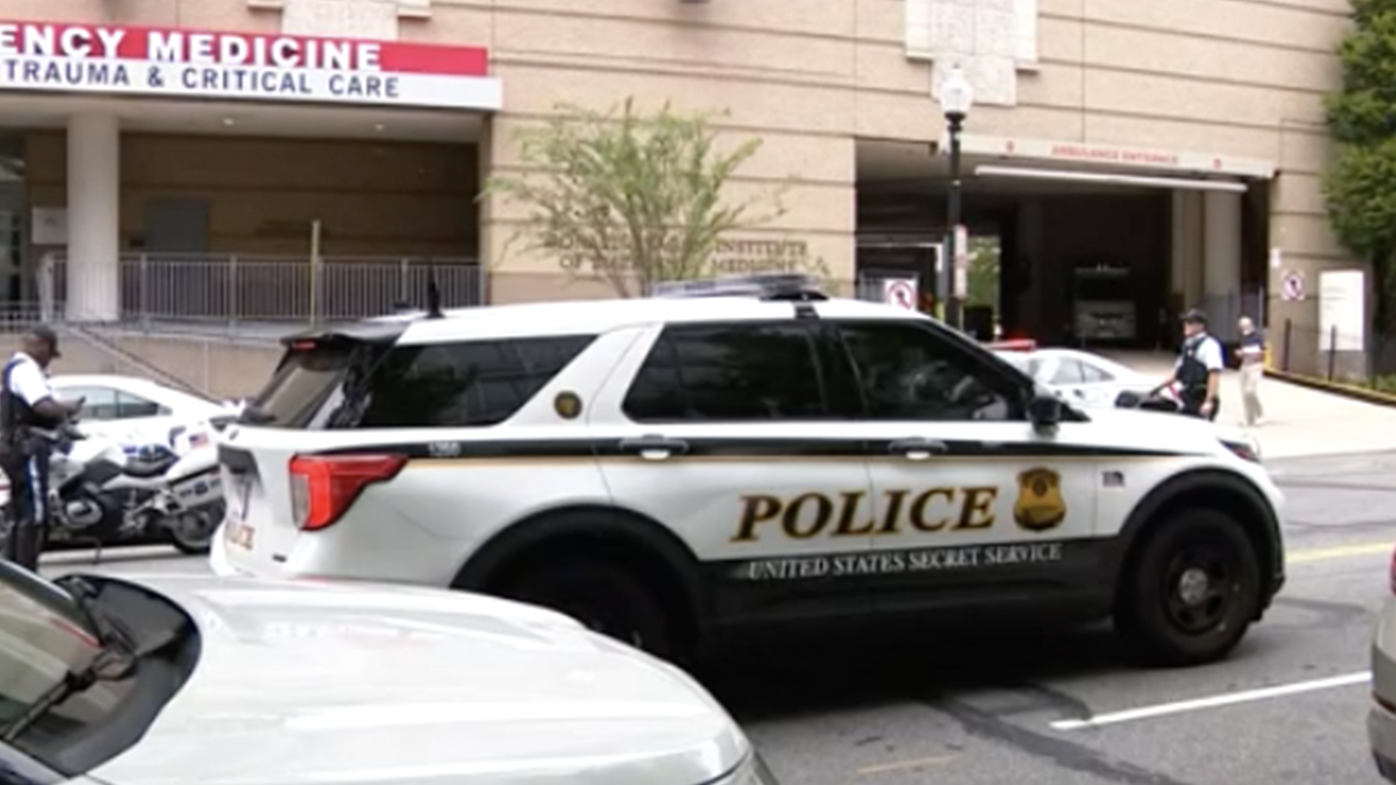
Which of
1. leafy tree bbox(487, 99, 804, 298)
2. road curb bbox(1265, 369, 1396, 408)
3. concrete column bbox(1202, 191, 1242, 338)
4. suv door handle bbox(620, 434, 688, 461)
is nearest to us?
suv door handle bbox(620, 434, 688, 461)

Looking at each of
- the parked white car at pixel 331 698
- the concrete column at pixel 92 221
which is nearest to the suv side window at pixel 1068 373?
the concrete column at pixel 92 221

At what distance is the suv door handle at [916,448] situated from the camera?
23.3 ft

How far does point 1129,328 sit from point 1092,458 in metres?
40.2

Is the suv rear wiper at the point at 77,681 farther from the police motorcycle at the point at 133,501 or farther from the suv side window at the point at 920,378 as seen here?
the police motorcycle at the point at 133,501

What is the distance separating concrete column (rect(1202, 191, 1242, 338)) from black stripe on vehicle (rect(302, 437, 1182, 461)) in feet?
112

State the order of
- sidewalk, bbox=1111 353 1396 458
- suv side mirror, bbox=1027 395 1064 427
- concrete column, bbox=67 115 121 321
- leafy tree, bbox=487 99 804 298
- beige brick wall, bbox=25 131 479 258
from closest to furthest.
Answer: suv side mirror, bbox=1027 395 1064 427
leafy tree, bbox=487 99 804 298
sidewalk, bbox=1111 353 1396 458
concrete column, bbox=67 115 121 321
beige brick wall, bbox=25 131 479 258

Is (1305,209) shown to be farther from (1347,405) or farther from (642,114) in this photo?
(642,114)

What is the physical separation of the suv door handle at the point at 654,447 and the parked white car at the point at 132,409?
920cm

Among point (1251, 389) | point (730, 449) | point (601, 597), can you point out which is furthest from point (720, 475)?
point (1251, 389)

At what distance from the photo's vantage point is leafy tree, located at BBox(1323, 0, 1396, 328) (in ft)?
121

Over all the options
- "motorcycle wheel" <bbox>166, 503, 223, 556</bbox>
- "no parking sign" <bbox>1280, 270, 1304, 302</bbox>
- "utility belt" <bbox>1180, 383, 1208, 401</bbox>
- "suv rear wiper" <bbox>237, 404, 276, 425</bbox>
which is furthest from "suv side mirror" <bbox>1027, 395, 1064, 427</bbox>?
"no parking sign" <bbox>1280, 270, 1304, 302</bbox>

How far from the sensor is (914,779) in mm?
6188

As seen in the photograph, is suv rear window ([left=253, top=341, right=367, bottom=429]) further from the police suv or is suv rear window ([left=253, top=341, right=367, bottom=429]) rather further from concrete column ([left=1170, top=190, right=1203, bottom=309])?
A: concrete column ([left=1170, top=190, right=1203, bottom=309])

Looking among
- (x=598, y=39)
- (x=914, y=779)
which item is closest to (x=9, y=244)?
(x=598, y=39)
